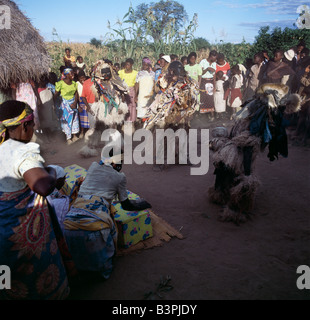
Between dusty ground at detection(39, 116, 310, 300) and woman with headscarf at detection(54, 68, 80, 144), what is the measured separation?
3.17 meters

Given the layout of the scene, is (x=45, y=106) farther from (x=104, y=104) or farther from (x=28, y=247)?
(x=28, y=247)

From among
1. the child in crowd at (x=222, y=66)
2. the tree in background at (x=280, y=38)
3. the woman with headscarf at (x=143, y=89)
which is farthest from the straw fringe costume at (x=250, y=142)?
the tree in background at (x=280, y=38)

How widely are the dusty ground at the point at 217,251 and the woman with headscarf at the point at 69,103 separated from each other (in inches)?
125

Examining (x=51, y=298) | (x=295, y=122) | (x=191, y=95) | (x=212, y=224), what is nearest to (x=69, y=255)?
(x=51, y=298)

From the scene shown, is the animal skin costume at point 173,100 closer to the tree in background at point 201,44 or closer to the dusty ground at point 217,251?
the dusty ground at point 217,251

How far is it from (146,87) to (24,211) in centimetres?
594

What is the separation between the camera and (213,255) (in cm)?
299

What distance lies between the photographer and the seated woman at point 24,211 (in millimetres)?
1771

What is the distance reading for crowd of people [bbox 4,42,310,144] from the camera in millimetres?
6609

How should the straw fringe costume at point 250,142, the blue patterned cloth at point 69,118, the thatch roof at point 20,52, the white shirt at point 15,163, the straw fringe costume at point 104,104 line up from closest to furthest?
the white shirt at point 15,163, the straw fringe costume at point 250,142, the thatch roof at point 20,52, the straw fringe costume at point 104,104, the blue patterned cloth at point 69,118

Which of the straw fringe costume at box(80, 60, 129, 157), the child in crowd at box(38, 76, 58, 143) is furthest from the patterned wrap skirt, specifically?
the child in crowd at box(38, 76, 58, 143)

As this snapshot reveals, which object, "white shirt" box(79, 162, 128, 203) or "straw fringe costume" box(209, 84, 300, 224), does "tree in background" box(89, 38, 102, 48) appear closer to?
"straw fringe costume" box(209, 84, 300, 224)

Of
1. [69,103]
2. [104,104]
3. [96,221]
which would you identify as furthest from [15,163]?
[69,103]
